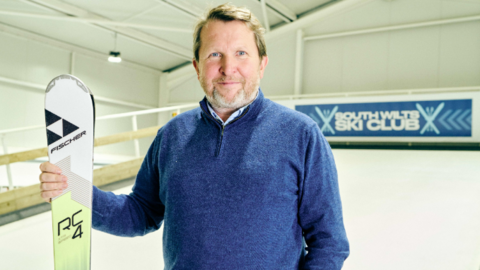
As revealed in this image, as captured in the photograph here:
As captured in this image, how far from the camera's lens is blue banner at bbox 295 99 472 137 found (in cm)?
671

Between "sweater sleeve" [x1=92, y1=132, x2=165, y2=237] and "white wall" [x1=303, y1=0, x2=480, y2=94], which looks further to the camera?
"white wall" [x1=303, y1=0, x2=480, y2=94]

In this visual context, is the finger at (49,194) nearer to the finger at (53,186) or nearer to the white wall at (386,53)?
the finger at (53,186)

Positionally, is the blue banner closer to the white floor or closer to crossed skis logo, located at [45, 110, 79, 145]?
the white floor

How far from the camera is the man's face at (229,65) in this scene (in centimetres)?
117

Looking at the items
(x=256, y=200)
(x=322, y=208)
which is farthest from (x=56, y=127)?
(x=322, y=208)

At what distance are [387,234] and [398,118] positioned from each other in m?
5.42

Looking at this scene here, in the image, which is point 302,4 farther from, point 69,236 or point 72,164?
point 69,236

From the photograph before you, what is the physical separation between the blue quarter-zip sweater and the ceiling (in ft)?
26.9

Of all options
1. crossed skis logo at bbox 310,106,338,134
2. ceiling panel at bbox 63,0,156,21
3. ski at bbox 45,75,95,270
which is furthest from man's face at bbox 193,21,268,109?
ceiling panel at bbox 63,0,156,21

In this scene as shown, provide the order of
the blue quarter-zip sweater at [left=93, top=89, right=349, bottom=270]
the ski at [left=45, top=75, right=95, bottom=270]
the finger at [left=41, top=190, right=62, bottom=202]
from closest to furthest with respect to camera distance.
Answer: the blue quarter-zip sweater at [left=93, top=89, right=349, bottom=270], the finger at [left=41, top=190, right=62, bottom=202], the ski at [left=45, top=75, right=95, bottom=270]

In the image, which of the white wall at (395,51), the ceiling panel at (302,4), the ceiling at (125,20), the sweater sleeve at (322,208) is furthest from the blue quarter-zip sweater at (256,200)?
the ceiling panel at (302,4)

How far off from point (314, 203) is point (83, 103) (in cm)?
95

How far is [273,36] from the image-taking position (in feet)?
38.9

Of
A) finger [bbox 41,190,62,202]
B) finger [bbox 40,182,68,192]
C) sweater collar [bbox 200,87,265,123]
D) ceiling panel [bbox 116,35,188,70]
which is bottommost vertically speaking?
finger [bbox 41,190,62,202]
